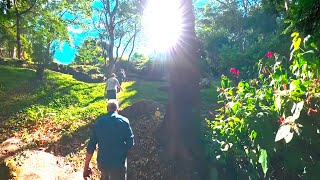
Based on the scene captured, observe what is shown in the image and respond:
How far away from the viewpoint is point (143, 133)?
10195 mm

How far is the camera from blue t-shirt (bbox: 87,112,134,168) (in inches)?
213

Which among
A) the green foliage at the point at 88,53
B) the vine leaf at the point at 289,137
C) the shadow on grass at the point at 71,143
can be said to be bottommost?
the shadow on grass at the point at 71,143

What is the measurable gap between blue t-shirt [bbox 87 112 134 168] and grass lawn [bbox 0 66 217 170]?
4.38 m

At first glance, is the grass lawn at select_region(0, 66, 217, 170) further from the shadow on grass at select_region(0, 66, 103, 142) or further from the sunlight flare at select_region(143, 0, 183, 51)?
the sunlight flare at select_region(143, 0, 183, 51)

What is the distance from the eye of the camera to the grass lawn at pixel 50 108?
11.6m

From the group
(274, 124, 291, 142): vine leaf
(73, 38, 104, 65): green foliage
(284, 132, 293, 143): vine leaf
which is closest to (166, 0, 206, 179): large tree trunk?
(274, 124, 291, 142): vine leaf

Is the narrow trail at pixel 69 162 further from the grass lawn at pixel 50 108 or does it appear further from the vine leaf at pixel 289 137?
the vine leaf at pixel 289 137

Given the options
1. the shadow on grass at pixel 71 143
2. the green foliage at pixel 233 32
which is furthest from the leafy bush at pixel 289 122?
the green foliage at pixel 233 32

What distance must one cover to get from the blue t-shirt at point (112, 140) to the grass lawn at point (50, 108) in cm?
438

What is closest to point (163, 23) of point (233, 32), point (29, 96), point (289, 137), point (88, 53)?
point (29, 96)

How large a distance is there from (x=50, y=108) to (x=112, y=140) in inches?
480

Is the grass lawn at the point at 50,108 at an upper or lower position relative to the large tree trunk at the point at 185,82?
lower

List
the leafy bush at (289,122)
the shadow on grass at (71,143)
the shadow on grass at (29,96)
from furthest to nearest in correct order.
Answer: the shadow on grass at (29,96), the shadow on grass at (71,143), the leafy bush at (289,122)

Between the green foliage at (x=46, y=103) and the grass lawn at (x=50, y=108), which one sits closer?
the grass lawn at (x=50, y=108)
